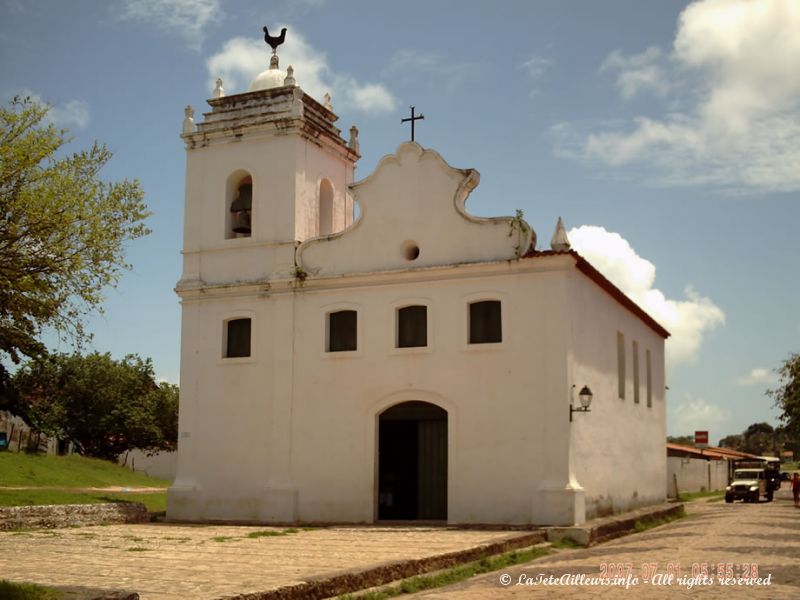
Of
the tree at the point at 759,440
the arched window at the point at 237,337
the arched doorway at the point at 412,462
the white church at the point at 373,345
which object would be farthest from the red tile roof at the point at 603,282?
the tree at the point at 759,440

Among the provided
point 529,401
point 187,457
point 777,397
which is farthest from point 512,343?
point 777,397

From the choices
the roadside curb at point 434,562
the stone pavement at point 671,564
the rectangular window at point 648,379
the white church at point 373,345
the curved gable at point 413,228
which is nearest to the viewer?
the roadside curb at point 434,562

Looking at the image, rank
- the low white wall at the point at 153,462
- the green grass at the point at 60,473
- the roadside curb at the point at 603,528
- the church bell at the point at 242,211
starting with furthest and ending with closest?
1. the low white wall at the point at 153,462
2. the green grass at the point at 60,473
3. the church bell at the point at 242,211
4. the roadside curb at the point at 603,528

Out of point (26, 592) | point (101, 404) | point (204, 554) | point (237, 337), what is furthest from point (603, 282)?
point (101, 404)

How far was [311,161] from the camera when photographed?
23.4 m

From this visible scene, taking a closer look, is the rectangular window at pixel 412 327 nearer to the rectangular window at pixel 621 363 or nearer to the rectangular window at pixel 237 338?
the rectangular window at pixel 237 338

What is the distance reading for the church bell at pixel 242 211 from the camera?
23.7 metres

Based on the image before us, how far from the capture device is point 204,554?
46.1 ft

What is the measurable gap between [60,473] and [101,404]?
21639 mm

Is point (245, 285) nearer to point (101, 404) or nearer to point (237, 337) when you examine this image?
point (237, 337)

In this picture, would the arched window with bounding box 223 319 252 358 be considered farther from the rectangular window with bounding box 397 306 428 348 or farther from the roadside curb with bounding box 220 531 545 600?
the roadside curb with bounding box 220 531 545 600

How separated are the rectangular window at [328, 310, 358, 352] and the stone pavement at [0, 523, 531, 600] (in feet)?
14.4

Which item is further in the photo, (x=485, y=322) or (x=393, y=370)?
(x=393, y=370)

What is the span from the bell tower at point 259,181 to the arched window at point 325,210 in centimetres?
3
